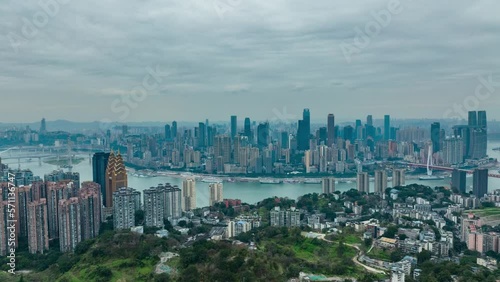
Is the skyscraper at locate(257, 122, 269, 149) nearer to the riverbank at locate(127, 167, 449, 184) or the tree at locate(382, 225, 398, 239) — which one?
the riverbank at locate(127, 167, 449, 184)

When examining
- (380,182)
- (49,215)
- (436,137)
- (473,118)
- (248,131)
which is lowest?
(380,182)

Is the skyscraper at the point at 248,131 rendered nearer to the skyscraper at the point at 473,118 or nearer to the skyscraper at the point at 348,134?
the skyscraper at the point at 348,134

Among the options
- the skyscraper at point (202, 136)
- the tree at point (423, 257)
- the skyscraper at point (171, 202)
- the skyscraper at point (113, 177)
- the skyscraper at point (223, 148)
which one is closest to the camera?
the tree at point (423, 257)

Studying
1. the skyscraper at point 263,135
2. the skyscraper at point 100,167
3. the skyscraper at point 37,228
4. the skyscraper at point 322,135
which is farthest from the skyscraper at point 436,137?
the skyscraper at point 37,228

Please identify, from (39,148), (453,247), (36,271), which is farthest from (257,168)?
(36,271)

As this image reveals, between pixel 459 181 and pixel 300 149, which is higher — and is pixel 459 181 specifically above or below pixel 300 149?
below

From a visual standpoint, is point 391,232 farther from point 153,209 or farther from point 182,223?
point 153,209

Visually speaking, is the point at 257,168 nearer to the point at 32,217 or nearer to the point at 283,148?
the point at 283,148

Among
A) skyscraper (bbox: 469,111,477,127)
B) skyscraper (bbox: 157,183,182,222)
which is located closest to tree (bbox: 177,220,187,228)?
skyscraper (bbox: 157,183,182,222)

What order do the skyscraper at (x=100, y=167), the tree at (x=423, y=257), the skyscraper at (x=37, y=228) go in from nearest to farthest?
the tree at (x=423, y=257) < the skyscraper at (x=37, y=228) < the skyscraper at (x=100, y=167)

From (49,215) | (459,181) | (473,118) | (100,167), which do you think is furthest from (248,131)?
(49,215)

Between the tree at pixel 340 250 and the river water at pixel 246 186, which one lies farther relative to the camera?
the river water at pixel 246 186
